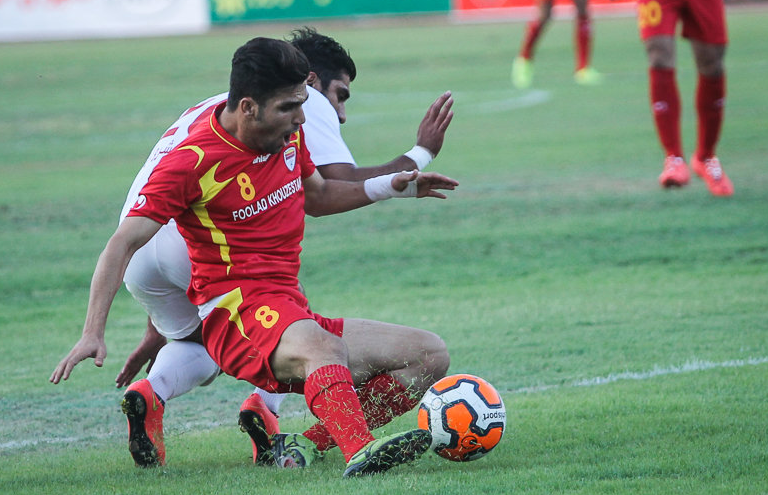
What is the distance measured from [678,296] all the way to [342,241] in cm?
300

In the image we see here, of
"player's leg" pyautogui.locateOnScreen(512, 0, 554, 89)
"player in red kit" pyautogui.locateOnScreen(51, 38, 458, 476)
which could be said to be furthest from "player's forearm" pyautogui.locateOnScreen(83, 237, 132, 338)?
"player's leg" pyautogui.locateOnScreen(512, 0, 554, 89)

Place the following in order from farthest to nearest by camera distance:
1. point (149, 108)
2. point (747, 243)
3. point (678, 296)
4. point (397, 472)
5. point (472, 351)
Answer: point (149, 108)
point (747, 243)
point (678, 296)
point (472, 351)
point (397, 472)

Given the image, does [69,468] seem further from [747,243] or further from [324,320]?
[747,243]

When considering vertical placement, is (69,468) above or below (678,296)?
above

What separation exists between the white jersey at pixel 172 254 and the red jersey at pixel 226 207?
23 centimetres

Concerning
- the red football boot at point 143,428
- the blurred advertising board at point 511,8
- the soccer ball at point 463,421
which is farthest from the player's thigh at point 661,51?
the blurred advertising board at point 511,8

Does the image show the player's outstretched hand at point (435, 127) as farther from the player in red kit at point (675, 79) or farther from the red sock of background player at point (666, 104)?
the red sock of background player at point (666, 104)

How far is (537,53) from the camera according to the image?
24297 millimetres

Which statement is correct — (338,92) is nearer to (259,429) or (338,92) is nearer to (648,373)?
(259,429)

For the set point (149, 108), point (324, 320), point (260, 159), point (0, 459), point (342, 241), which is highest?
point (260, 159)

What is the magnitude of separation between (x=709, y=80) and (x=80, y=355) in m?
7.05

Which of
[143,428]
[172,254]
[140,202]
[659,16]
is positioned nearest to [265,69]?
[140,202]

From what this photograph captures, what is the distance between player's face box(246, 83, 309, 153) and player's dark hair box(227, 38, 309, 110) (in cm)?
3

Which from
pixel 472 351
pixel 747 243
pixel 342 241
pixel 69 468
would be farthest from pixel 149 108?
pixel 69 468
